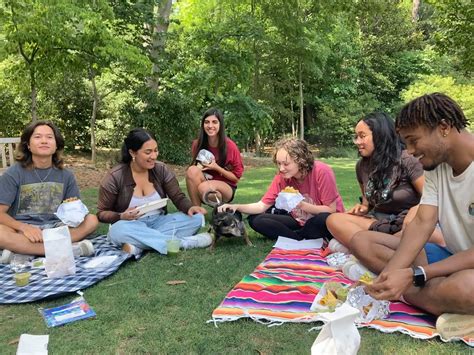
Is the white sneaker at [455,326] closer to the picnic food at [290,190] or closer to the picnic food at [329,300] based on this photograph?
the picnic food at [329,300]

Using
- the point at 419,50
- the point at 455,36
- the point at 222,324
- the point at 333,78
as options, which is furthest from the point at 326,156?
the point at 222,324

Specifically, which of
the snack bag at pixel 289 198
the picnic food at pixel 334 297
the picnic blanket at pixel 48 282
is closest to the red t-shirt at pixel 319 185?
the snack bag at pixel 289 198

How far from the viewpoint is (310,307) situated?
290 centimetres

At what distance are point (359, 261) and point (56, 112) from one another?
40.6 feet

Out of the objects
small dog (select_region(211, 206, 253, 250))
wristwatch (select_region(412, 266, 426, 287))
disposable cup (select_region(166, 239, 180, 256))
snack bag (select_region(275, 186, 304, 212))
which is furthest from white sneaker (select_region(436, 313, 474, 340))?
disposable cup (select_region(166, 239, 180, 256))

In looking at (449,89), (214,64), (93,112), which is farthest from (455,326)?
(449,89)

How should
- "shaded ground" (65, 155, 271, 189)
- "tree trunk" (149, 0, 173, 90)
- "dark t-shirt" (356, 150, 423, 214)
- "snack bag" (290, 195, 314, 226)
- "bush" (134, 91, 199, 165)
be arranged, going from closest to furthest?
"dark t-shirt" (356, 150, 423, 214), "snack bag" (290, 195, 314, 226), "shaded ground" (65, 155, 271, 189), "tree trunk" (149, 0, 173, 90), "bush" (134, 91, 199, 165)

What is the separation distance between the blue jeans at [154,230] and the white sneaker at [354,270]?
69.0 inches

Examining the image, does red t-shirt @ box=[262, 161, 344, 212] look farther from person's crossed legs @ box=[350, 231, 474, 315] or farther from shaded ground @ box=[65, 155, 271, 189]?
shaded ground @ box=[65, 155, 271, 189]

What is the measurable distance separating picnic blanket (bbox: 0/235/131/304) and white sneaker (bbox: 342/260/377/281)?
198 centimetres

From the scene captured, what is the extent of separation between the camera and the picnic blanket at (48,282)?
3229 millimetres

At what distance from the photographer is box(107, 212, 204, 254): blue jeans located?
4.23 m

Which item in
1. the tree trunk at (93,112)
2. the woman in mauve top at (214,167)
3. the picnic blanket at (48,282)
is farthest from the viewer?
the tree trunk at (93,112)

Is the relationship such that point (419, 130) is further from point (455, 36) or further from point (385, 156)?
point (455, 36)
